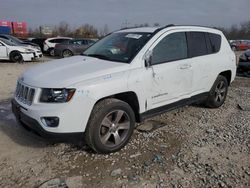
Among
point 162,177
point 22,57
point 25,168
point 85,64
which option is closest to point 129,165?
point 162,177

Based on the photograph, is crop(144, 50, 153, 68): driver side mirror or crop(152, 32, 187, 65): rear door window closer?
crop(144, 50, 153, 68): driver side mirror

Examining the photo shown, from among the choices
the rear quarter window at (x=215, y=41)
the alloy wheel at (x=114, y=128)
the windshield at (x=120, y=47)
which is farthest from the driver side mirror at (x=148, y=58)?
the rear quarter window at (x=215, y=41)

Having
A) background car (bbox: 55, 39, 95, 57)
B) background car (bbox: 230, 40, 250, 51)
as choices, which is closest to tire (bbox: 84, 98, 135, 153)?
background car (bbox: 55, 39, 95, 57)

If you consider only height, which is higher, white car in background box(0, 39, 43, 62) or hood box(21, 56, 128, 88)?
hood box(21, 56, 128, 88)

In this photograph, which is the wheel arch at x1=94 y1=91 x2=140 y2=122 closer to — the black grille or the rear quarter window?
the black grille

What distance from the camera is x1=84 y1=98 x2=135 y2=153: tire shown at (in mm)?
3389

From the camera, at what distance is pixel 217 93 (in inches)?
221

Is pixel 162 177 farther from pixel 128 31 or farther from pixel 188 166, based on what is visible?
pixel 128 31

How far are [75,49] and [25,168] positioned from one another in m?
15.9

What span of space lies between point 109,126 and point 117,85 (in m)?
0.60

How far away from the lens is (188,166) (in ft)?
11.0

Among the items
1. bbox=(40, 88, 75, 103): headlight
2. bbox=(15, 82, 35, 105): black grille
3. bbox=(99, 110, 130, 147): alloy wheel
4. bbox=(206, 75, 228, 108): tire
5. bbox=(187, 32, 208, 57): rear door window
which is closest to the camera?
bbox=(40, 88, 75, 103): headlight

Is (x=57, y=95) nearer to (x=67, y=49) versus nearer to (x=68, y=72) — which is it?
(x=68, y=72)

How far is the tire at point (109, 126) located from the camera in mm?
3389
